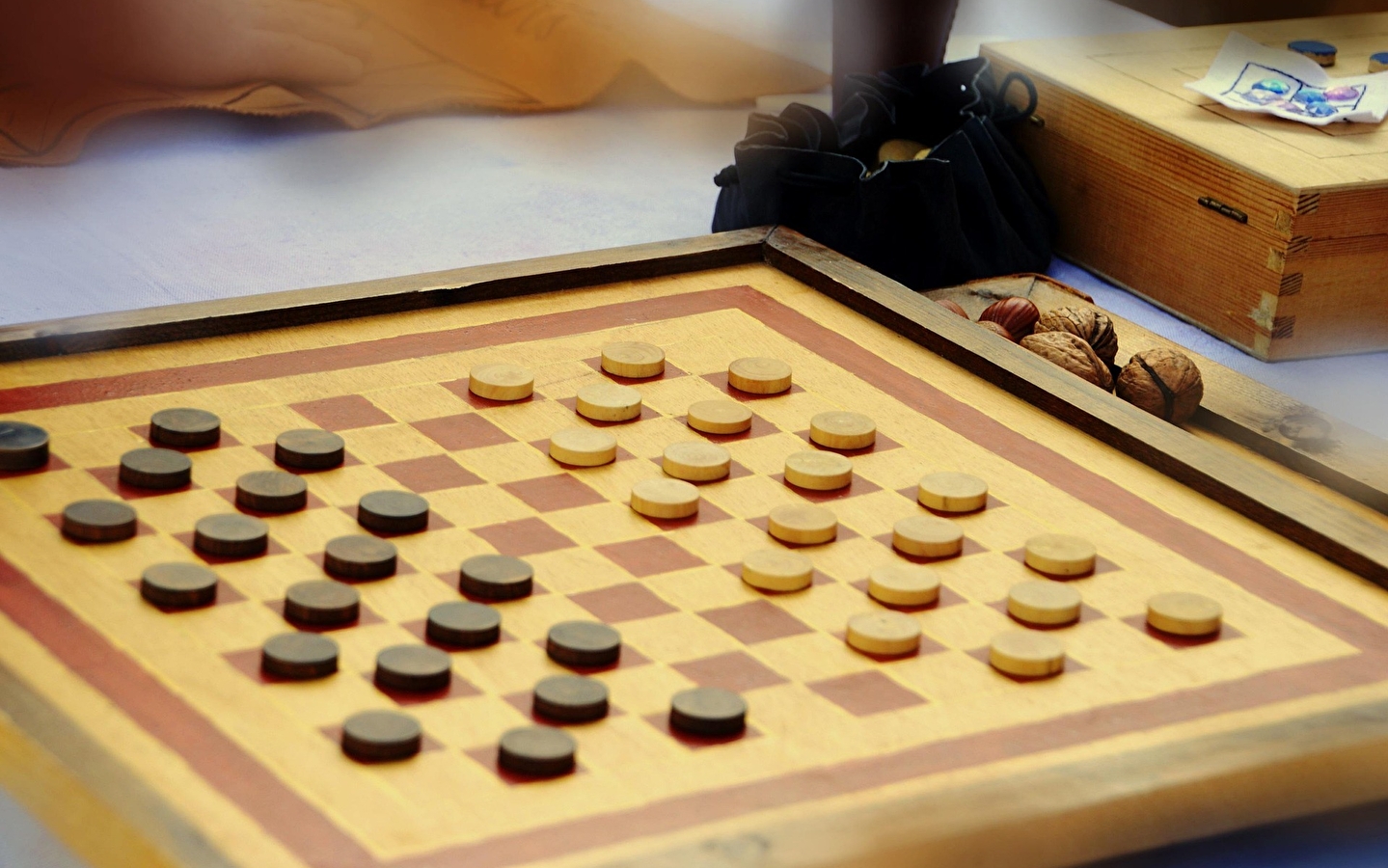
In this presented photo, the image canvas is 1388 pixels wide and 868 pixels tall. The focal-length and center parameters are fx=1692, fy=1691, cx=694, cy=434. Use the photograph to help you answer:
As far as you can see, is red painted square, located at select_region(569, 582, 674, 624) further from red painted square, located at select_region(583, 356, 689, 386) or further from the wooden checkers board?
red painted square, located at select_region(583, 356, 689, 386)

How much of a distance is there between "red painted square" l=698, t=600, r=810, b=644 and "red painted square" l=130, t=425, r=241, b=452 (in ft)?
1.58

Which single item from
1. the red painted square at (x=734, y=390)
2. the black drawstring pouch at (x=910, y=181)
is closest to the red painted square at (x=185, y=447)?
the red painted square at (x=734, y=390)

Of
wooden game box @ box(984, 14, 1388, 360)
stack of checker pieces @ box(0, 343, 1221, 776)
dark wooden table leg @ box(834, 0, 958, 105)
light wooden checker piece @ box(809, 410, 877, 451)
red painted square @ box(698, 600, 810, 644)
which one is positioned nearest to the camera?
stack of checker pieces @ box(0, 343, 1221, 776)

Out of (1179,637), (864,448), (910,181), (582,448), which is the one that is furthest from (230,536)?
(910,181)

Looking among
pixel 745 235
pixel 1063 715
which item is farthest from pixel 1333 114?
pixel 1063 715

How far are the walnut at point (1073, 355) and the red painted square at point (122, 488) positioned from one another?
0.92 meters

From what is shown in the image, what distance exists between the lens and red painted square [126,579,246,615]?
1207mm

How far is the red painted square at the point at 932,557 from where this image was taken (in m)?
1.37

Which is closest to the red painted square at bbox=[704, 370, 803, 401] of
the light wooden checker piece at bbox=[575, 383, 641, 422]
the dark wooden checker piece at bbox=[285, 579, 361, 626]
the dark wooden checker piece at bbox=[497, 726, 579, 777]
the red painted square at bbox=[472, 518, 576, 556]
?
the light wooden checker piece at bbox=[575, 383, 641, 422]

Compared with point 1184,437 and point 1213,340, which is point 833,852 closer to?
point 1184,437

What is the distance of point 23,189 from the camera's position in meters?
2.30

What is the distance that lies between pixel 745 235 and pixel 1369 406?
2.54 ft

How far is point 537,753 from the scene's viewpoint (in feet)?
3.41

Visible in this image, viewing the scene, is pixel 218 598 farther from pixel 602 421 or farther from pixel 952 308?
pixel 952 308
